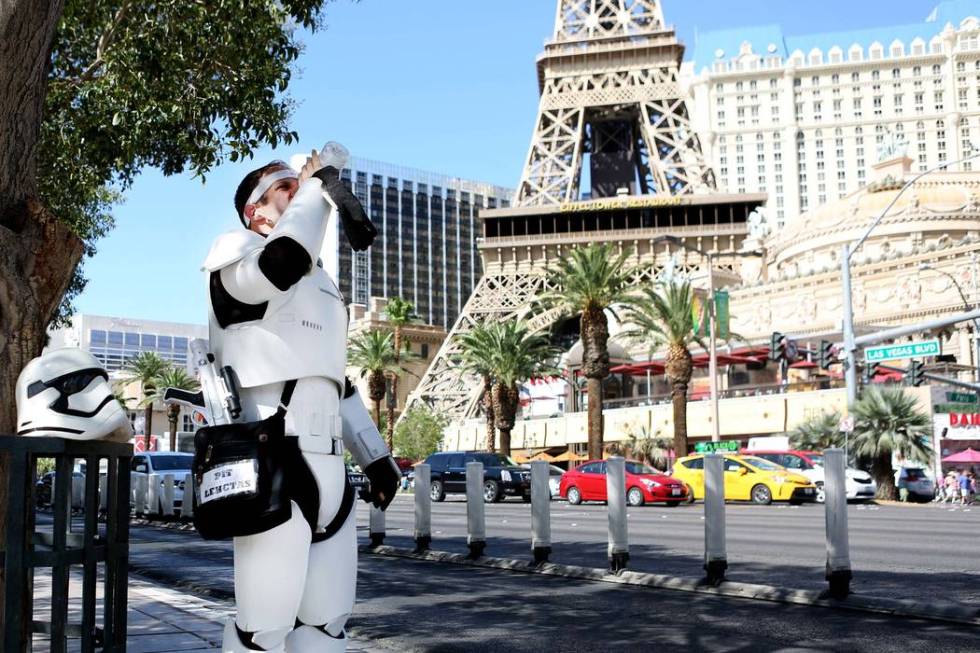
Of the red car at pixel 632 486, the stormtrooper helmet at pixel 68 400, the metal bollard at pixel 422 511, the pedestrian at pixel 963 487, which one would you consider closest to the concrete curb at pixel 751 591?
the metal bollard at pixel 422 511

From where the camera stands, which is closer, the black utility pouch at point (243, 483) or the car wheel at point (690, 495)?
the black utility pouch at point (243, 483)

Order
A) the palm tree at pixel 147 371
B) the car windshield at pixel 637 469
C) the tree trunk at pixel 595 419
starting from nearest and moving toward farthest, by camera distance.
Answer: the car windshield at pixel 637 469
the tree trunk at pixel 595 419
the palm tree at pixel 147 371

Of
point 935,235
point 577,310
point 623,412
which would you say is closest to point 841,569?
point 577,310

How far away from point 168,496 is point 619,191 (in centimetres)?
5910

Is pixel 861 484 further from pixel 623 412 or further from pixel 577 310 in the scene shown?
pixel 623 412

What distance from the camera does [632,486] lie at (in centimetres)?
2566

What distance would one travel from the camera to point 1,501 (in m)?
3.95

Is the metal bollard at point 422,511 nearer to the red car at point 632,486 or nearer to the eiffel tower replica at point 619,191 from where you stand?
the red car at point 632,486

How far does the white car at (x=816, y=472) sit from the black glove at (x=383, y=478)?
24.5 m

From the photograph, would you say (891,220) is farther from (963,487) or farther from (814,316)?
(963,487)

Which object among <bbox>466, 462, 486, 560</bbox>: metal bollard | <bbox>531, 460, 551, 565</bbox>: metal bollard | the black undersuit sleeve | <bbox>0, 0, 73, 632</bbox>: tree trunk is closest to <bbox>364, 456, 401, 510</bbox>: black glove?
the black undersuit sleeve

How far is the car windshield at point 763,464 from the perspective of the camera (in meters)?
26.3

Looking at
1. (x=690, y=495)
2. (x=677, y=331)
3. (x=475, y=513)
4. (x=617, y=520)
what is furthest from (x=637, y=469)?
(x=617, y=520)

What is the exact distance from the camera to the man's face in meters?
3.86
